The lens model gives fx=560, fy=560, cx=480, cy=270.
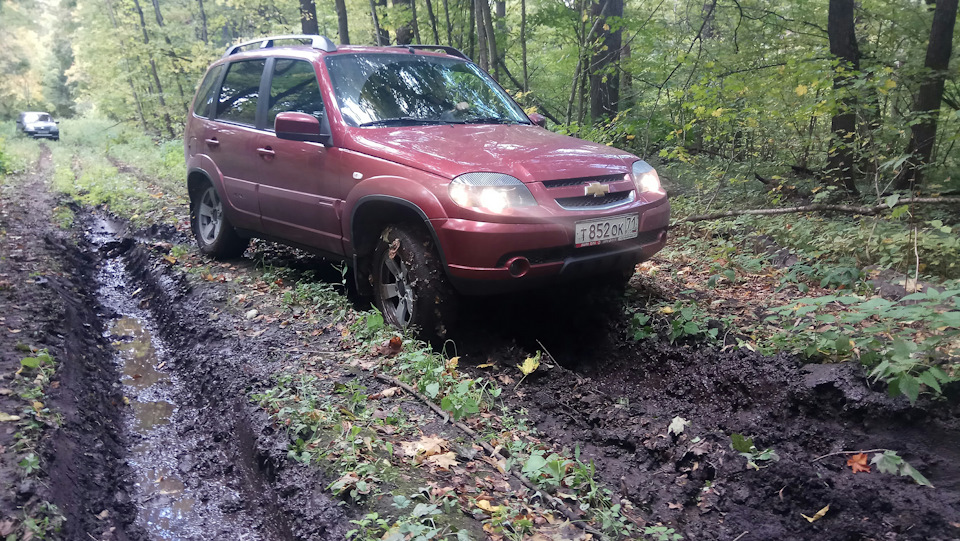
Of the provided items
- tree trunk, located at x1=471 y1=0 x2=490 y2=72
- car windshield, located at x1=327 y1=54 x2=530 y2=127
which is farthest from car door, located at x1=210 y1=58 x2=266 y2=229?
tree trunk, located at x1=471 y1=0 x2=490 y2=72

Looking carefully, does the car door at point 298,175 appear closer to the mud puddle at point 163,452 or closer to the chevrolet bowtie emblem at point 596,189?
the mud puddle at point 163,452

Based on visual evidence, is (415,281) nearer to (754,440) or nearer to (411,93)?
(411,93)

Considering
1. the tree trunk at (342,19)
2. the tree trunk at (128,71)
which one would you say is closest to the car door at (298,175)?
the tree trunk at (342,19)

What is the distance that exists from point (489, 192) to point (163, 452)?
2.42m

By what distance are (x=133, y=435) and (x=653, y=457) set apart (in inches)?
120

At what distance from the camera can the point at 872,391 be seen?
2.61 meters

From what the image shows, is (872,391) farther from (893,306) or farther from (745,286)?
(745,286)

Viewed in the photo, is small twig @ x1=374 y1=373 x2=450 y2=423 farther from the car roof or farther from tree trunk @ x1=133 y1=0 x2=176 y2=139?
tree trunk @ x1=133 y1=0 x2=176 y2=139

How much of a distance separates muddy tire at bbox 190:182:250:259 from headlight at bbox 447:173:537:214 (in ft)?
10.5

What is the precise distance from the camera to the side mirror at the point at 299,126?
3.87m

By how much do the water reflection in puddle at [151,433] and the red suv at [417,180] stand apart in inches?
52.6

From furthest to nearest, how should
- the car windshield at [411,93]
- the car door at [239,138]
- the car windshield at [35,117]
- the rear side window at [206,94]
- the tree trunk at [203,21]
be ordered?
1. the car windshield at [35,117]
2. the tree trunk at [203,21]
3. the rear side window at [206,94]
4. the car door at [239,138]
5. the car windshield at [411,93]

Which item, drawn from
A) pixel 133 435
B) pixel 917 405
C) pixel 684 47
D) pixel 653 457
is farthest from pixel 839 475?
pixel 684 47

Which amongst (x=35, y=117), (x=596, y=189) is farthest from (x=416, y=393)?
(x=35, y=117)
